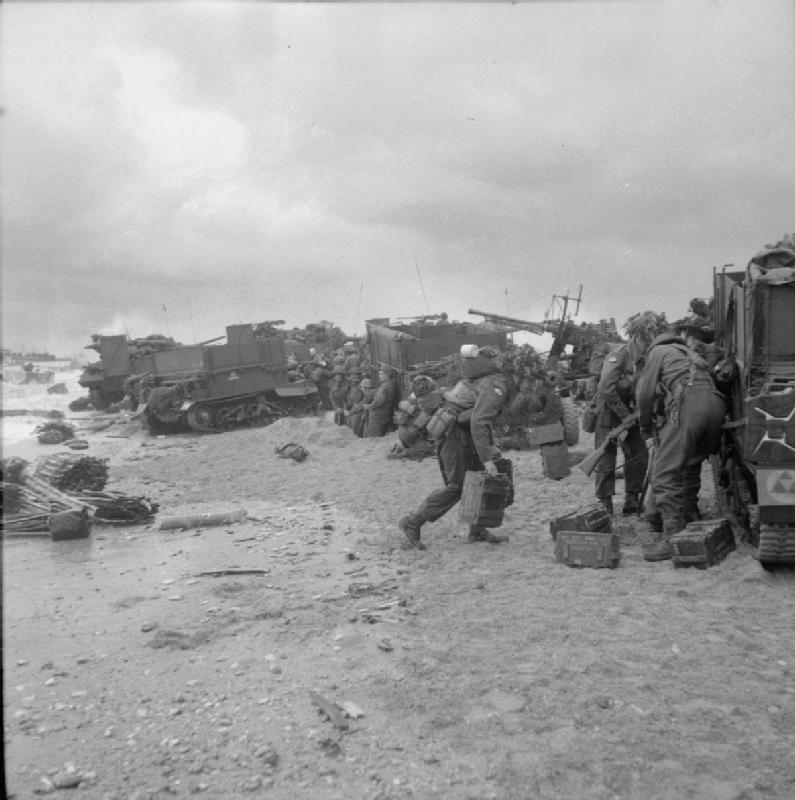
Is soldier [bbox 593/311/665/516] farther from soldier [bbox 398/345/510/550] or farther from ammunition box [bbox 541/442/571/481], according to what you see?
soldier [bbox 398/345/510/550]

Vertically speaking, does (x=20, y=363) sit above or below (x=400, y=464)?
above

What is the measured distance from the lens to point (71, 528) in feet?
28.0

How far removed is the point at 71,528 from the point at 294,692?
539cm

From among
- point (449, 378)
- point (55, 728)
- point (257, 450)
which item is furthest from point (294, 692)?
point (257, 450)

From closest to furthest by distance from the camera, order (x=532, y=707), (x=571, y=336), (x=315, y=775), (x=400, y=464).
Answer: (x=315, y=775), (x=532, y=707), (x=400, y=464), (x=571, y=336)

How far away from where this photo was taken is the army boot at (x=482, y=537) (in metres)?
7.00

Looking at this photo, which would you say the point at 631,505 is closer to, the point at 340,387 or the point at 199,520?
the point at 199,520

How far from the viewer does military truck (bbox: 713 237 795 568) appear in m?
5.19

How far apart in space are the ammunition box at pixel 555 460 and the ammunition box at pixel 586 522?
6.56ft

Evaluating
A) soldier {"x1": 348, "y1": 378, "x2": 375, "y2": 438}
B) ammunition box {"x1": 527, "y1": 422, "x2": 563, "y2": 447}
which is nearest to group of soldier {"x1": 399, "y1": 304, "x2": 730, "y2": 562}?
ammunition box {"x1": 527, "y1": 422, "x2": 563, "y2": 447}

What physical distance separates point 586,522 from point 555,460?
86.6 inches

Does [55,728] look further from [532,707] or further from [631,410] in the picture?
[631,410]

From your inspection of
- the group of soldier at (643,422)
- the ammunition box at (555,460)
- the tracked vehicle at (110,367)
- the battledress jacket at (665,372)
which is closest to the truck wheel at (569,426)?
the ammunition box at (555,460)

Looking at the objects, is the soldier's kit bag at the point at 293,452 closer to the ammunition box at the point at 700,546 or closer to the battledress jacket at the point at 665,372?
the battledress jacket at the point at 665,372
